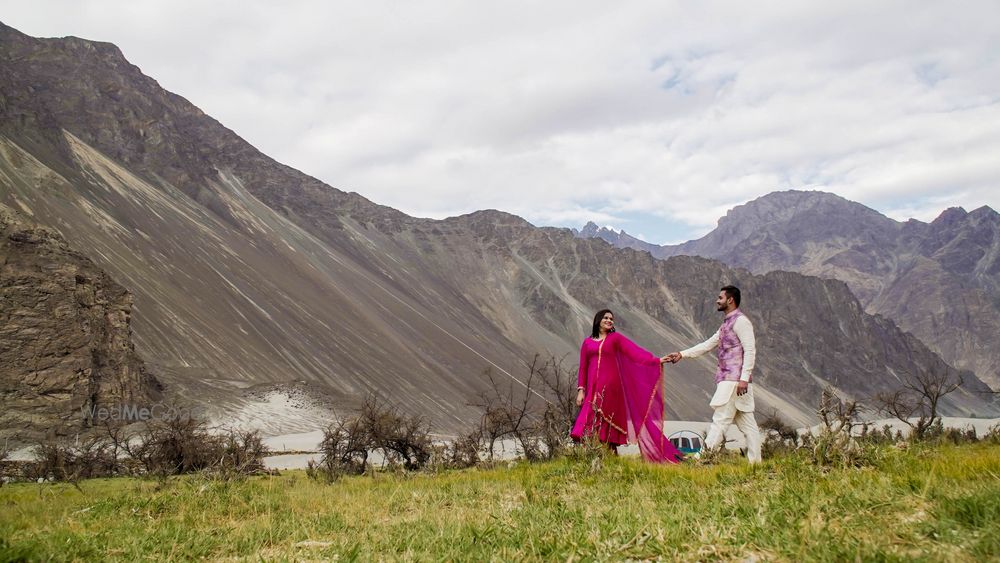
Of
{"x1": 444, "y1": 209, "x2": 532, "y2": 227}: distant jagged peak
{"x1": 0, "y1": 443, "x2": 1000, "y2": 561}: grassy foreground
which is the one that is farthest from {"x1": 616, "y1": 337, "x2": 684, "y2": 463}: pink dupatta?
{"x1": 444, "y1": 209, "x2": 532, "y2": 227}: distant jagged peak

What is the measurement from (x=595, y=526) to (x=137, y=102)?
14066 centimetres

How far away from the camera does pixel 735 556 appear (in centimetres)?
298

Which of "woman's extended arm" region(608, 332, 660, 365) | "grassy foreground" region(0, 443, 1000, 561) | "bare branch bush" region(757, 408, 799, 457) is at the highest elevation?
"woman's extended arm" region(608, 332, 660, 365)

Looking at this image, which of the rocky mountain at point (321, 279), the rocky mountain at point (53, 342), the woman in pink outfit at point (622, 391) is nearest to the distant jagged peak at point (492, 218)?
the rocky mountain at point (321, 279)

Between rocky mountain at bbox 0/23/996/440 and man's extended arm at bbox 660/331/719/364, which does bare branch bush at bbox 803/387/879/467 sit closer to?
man's extended arm at bbox 660/331/719/364

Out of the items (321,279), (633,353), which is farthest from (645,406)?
(321,279)

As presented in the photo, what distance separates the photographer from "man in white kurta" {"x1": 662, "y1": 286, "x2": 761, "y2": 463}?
7121mm

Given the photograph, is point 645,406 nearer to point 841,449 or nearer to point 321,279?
point 841,449

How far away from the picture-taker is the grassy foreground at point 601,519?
305cm

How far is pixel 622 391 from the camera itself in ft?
26.6

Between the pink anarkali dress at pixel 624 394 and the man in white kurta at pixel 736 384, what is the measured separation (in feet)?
2.22

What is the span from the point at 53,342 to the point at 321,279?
2002 inches

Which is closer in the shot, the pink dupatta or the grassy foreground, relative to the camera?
the grassy foreground

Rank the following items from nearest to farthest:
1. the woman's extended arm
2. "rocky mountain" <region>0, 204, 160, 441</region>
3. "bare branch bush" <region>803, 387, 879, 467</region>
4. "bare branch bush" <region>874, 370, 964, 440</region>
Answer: "bare branch bush" <region>803, 387, 879, 467</region>, the woman's extended arm, "bare branch bush" <region>874, 370, 964, 440</region>, "rocky mountain" <region>0, 204, 160, 441</region>
